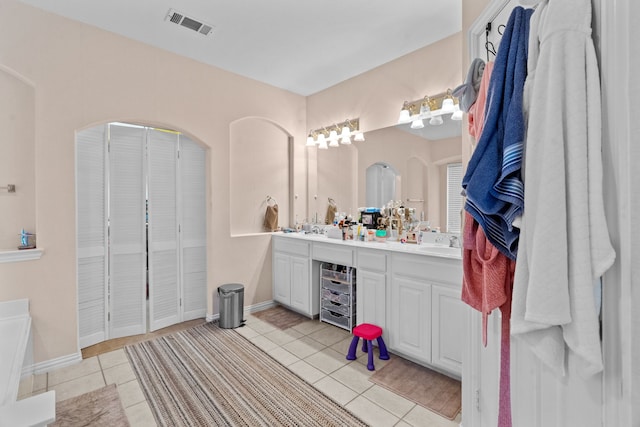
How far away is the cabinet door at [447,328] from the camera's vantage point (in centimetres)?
217

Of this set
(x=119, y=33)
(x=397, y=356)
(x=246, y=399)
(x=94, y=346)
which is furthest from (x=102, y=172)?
(x=397, y=356)

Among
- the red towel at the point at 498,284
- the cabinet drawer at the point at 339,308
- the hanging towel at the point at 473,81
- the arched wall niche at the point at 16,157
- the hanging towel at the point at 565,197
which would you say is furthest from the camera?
the cabinet drawer at the point at 339,308

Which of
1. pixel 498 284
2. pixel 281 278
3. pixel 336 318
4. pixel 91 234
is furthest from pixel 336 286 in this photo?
pixel 91 234

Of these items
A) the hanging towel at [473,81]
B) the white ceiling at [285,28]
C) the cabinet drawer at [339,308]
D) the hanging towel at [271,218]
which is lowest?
the cabinet drawer at [339,308]

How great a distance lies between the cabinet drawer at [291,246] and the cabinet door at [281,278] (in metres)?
0.08

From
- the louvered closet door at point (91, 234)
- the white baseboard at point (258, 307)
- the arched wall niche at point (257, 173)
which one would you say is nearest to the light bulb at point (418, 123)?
the arched wall niche at point (257, 173)

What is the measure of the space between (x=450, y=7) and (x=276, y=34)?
148cm

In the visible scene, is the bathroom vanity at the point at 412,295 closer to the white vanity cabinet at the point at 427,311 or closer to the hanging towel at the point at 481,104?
the white vanity cabinet at the point at 427,311

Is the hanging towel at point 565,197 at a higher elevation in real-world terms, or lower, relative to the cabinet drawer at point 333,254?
higher

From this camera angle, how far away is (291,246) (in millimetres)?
3668

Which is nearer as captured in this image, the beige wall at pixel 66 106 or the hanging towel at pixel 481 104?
the hanging towel at pixel 481 104

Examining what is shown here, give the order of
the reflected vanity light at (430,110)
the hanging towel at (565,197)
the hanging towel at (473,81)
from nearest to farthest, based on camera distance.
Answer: the hanging towel at (565,197)
the hanging towel at (473,81)
the reflected vanity light at (430,110)

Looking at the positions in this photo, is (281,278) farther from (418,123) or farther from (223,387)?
(418,123)

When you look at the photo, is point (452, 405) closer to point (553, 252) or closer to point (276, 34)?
point (553, 252)
